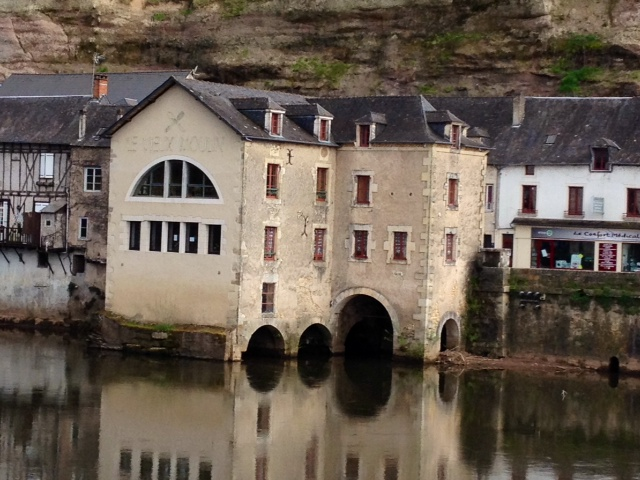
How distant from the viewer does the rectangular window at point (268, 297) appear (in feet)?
145

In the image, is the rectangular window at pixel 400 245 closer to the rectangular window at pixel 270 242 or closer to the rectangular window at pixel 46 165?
the rectangular window at pixel 270 242

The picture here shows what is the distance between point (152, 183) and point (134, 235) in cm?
164

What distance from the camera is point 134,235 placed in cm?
4588

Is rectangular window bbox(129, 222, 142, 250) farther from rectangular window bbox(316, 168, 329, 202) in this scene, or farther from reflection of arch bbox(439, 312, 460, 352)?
reflection of arch bbox(439, 312, 460, 352)

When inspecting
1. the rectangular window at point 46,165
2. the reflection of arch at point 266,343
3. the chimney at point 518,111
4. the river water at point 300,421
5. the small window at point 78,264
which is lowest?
the river water at point 300,421

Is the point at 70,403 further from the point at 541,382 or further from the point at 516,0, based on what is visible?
the point at 516,0

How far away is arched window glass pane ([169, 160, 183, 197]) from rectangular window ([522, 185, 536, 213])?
42.1 feet

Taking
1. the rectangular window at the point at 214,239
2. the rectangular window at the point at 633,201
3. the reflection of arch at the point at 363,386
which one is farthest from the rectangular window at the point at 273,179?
the rectangular window at the point at 633,201

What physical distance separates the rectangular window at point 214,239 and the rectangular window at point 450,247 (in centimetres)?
664

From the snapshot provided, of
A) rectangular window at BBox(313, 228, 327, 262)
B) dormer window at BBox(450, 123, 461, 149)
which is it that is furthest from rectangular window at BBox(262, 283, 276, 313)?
dormer window at BBox(450, 123, 461, 149)

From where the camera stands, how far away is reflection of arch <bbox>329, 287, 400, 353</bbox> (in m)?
45.1

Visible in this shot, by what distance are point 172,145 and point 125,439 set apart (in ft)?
43.4

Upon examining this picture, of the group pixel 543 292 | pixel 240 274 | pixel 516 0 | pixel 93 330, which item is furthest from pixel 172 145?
pixel 516 0

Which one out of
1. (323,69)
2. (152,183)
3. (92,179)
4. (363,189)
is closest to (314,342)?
(363,189)
